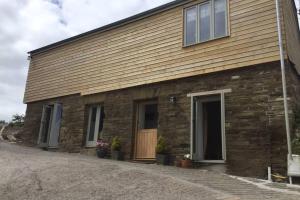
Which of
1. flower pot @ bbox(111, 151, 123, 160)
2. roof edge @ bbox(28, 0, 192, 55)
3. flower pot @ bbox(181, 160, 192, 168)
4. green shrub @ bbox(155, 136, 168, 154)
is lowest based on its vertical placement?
flower pot @ bbox(181, 160, 192, 168)

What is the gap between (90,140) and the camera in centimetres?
1388

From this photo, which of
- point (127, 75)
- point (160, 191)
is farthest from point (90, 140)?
point (160, 191)

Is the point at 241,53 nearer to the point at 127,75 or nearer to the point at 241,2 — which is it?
the point at 241,2

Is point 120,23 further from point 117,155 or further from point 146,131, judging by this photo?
point 117,155

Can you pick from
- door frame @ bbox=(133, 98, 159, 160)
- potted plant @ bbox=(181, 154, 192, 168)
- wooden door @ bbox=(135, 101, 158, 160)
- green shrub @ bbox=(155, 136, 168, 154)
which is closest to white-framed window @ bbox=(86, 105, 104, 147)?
door frame @ bbox=(133, 98, 159, 160)

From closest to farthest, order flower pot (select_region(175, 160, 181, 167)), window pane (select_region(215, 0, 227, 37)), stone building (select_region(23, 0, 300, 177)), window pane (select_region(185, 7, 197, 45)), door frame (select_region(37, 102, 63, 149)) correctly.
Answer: stone building (select_region(23, 0, 300, 177)), flower pot (select_region(175, 160, 181, 167)), window pane (select_region(215, 0, 227, 37)), window pane (select_region(185, 7, 197, 45)), door frame (select_region(37, 102, 63, 149))

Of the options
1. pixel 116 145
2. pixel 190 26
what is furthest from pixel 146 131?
pixel 190 26

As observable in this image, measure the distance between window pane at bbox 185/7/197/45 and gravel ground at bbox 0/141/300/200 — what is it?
4.76m

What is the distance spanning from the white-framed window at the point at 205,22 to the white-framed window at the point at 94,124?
15.9 ft

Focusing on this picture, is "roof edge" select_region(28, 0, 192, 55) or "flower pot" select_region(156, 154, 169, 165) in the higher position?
"roof edge" select_region(28, 0, 192, 55)

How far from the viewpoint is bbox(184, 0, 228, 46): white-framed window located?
414 inches

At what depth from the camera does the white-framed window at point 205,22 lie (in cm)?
1052

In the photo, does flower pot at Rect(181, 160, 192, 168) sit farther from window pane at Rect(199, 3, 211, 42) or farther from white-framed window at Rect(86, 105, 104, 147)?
white-framed window at Rect(86, 105, 104, 147)

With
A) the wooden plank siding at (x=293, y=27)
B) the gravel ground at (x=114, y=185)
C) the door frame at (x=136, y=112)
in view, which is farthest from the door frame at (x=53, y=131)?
the wooden plank siding at (x=293, y=27)
